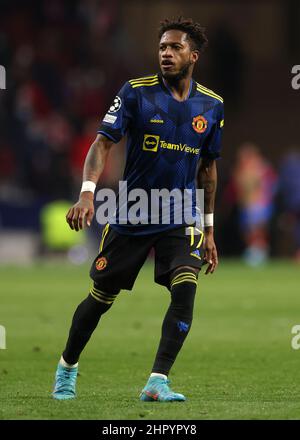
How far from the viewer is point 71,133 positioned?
26.0 m

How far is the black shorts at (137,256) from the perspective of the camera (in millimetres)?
7964

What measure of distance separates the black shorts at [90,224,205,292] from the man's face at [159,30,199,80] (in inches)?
39.8

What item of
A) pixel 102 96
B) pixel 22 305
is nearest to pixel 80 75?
pixel 102 96

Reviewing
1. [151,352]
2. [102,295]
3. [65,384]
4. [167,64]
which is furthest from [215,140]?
[151,352]

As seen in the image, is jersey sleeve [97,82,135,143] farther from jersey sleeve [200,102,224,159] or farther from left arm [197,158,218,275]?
left arm [197,158,218,275]

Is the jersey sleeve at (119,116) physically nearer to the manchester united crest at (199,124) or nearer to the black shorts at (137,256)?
the manchester united crest at (199,124)

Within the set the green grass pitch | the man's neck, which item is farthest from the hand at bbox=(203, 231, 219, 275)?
the man's neck

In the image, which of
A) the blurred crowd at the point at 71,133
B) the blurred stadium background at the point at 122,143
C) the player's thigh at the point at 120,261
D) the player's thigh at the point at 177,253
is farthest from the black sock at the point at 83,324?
the blurred crowd at the point at 71,133

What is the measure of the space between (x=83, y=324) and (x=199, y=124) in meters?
1.52

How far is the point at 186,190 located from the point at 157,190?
202 mm

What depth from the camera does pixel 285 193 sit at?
25.2m

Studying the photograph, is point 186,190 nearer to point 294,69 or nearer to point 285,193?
point 285,193

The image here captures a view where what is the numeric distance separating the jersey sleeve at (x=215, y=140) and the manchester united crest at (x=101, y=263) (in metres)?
1.02

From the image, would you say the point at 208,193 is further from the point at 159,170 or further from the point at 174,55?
the point at 174,55
